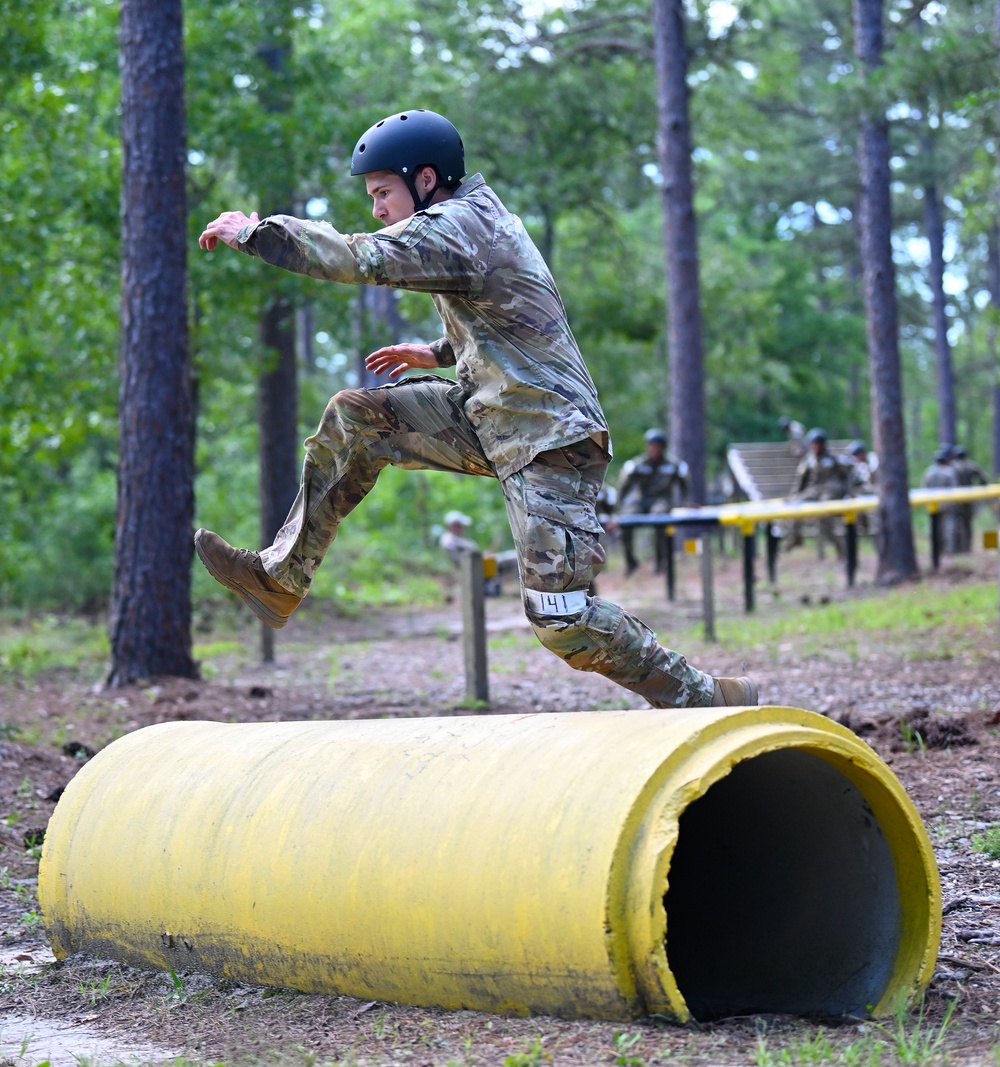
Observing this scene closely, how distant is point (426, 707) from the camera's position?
894 centimetres

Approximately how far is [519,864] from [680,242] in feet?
60.4

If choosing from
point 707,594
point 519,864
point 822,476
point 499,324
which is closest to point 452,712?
point 707,594

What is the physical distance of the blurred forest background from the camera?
47.6ft

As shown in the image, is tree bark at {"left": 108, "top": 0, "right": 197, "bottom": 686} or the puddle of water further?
tree bark at {"left": 108, "top": 0, "right": 197, "bottom": 686}

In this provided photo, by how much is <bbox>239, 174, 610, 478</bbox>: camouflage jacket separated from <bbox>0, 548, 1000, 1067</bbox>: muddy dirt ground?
179cm

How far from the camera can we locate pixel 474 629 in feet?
28.9

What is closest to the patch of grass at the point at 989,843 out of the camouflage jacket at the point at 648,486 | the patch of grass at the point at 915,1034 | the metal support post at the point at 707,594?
the patch of grass at the point at 915,1034

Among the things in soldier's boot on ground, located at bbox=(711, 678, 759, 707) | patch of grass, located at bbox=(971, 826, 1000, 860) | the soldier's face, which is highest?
the soldier's face

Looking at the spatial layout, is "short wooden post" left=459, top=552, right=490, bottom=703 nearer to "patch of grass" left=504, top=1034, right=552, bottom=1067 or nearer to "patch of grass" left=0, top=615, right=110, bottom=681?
"patch of grass" left=0, top=615, right=110, bottom=681

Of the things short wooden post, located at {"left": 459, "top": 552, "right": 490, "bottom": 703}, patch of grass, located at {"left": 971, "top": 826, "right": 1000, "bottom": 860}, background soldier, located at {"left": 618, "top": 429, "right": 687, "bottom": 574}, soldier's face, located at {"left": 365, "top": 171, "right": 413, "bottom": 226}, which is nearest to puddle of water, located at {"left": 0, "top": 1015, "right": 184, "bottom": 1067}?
soldier's face, located at {"left": 365, "top": 171, "right": 413, "bottom": 226}

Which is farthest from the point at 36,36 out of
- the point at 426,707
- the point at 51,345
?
the point at 426,707

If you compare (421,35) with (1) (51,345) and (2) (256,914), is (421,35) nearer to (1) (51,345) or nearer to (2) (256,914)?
(1) (51,345)

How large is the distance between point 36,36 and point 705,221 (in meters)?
35.5

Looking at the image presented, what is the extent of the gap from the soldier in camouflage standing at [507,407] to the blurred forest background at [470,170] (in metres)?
10.2
